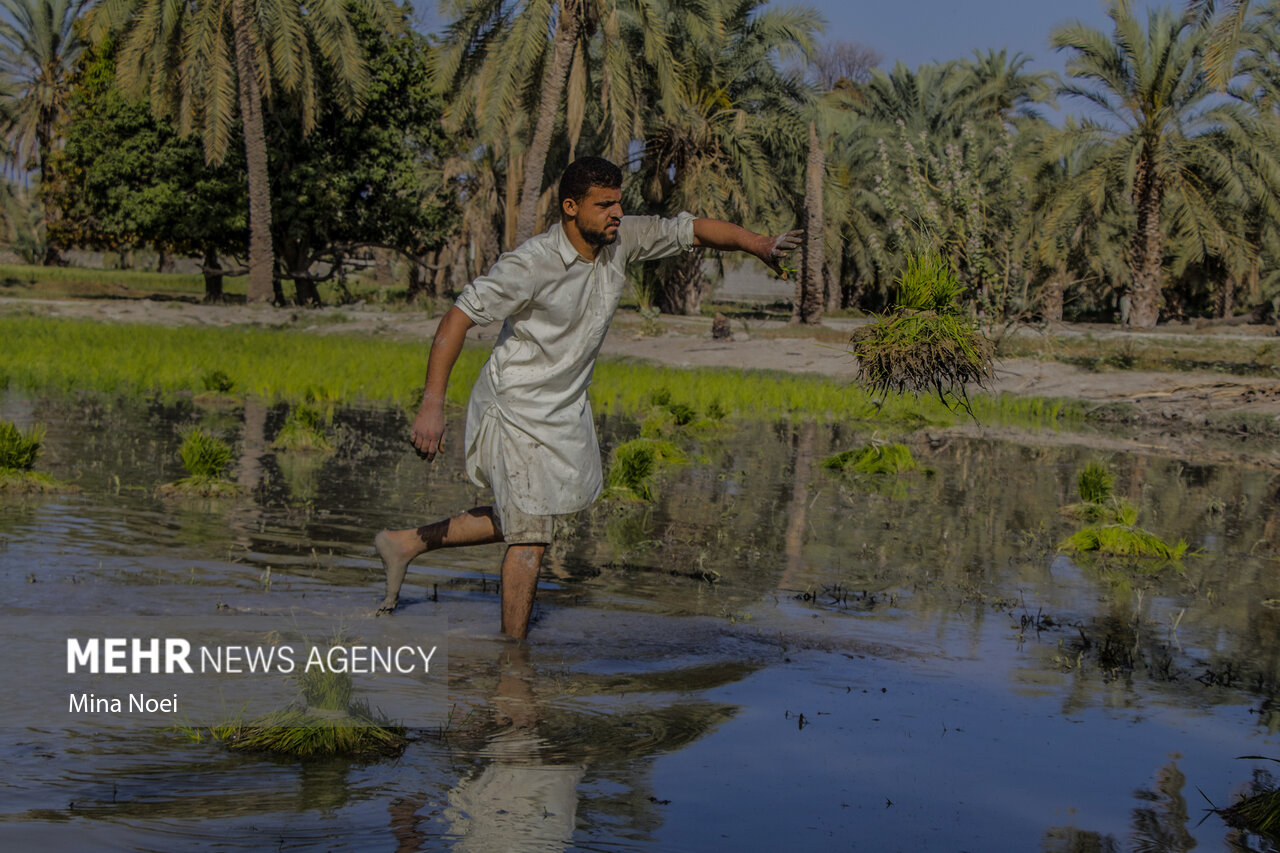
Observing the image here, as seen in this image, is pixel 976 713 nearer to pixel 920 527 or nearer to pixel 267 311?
pixel 920 527

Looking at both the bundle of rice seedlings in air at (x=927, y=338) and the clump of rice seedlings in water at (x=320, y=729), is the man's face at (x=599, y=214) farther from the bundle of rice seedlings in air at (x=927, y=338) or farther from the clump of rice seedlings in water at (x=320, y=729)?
the clump of rice seedlings in water at (x=320, y=729)

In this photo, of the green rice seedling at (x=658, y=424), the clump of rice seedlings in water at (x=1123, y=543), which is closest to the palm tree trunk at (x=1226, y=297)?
the green rice seedling at (x=658, y=424)

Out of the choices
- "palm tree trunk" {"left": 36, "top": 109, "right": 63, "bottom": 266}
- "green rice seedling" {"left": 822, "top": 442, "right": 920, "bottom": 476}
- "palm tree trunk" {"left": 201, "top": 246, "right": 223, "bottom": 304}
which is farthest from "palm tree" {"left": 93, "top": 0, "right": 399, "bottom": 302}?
"green rice seedling" {"left": 822, "top": 442, "right": 920, "bottom": 476}

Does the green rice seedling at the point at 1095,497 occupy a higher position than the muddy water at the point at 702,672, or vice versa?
the green rice seedling at the point at 1095,497

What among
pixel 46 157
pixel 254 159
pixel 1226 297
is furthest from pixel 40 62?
pixel 1226 297

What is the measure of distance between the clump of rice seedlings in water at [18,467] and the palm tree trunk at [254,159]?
66.2 feet

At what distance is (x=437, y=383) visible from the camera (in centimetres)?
442

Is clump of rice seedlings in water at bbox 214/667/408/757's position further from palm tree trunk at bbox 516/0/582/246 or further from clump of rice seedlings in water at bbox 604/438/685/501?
palm tree trunk at bbox 516/0/582/246

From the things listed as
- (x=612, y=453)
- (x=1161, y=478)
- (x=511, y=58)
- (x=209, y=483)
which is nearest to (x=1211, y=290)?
(x=511, y=58)

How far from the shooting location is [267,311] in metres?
26.1

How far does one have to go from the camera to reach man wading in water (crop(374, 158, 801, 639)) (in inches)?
176

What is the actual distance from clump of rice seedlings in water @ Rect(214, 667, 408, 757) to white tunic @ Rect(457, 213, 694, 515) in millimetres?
1338

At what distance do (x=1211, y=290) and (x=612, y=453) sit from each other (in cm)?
4223

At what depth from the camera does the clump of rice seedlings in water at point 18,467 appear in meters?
7.21
